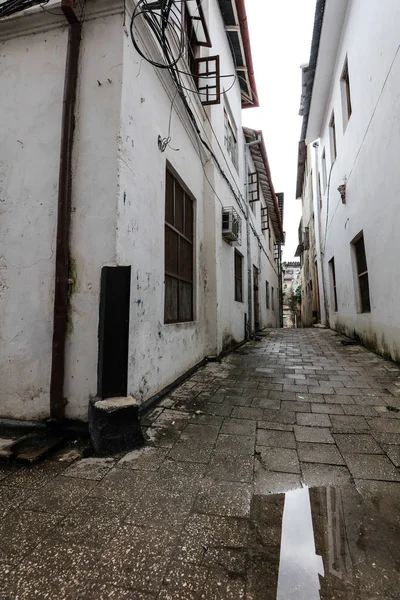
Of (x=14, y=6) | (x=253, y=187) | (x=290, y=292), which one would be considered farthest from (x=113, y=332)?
(x=290, y=292)

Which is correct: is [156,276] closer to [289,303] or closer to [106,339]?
[106,339]

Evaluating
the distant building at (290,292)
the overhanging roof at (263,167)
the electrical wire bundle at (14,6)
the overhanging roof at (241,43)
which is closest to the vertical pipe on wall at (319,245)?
the overhanging roof at (263,167)

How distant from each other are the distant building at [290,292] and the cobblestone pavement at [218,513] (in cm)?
2728

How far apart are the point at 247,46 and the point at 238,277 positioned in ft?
18.3

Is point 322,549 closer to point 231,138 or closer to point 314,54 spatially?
point 231,138

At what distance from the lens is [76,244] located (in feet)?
7.73

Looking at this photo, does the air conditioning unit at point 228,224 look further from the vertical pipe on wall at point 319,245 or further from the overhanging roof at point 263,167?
the vertical pipe on wall at point 319,245

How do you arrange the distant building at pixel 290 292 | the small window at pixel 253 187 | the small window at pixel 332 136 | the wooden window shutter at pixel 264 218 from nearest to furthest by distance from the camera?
the small window at pixel 332 136 < the small window at pixel 253 187 < the wooden window shutter at pixel 264 218 < the distant building at pixel 290 292

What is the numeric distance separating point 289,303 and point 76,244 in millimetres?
31014

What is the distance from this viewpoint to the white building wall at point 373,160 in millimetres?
4020

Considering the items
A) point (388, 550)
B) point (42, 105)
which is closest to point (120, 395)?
point (388, 550)

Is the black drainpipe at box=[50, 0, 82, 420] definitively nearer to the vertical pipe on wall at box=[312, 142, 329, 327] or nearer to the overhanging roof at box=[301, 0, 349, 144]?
the overhanging roof at box=[301, 0, 349, 144]

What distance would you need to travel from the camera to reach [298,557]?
1156 mm

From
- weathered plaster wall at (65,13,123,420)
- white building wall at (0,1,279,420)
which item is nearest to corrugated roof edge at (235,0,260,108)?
white building wall at (0,1,279,420)
